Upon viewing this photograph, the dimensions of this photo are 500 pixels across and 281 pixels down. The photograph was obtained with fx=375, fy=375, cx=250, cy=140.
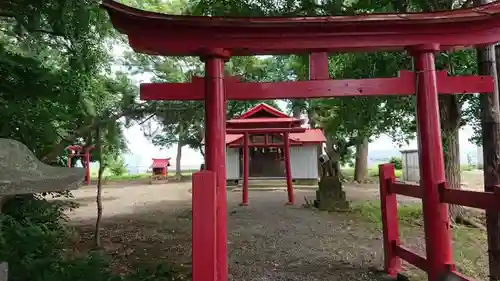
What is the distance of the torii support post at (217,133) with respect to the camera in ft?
13.1

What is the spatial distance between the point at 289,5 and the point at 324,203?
24.4ft

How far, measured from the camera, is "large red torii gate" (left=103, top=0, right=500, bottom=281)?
3.98 metres

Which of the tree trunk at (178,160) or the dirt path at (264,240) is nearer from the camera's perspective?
the dirt path at (264,240)

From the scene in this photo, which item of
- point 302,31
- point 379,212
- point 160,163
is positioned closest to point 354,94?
point 302,31

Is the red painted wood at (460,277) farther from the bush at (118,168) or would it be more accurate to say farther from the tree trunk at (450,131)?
the bush at (118,168)

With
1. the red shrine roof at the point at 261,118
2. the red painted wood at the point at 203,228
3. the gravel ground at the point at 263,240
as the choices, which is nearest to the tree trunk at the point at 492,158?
the gravel ground at the point at 263,240

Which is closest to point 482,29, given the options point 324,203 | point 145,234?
point 145,234

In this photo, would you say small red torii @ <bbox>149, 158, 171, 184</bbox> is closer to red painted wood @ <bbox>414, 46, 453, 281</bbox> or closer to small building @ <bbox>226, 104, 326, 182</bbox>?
small building @ <bbox>226, 104, 326, 182</bbox>

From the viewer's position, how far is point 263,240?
319 inches

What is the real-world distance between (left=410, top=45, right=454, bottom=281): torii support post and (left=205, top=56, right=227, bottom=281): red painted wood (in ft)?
7.18

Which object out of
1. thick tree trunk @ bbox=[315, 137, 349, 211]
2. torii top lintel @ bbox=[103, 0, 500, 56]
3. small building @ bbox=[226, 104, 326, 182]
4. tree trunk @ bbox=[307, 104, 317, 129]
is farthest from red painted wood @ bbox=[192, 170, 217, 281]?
tree trunk @ bbox=[307, 104, 317, 129]

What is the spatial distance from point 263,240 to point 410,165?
1573cm

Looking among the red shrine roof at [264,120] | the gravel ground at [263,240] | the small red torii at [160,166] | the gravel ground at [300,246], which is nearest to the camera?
the gravel ground at [300,246]

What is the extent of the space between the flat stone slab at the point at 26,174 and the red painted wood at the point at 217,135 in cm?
146
